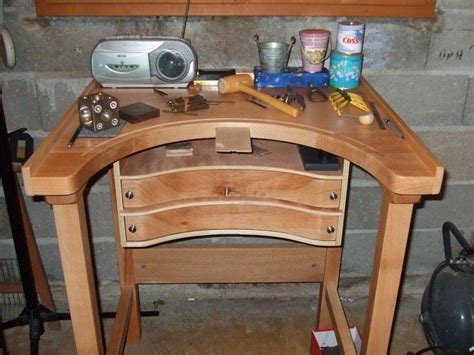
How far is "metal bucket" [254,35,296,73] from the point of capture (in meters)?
1.39

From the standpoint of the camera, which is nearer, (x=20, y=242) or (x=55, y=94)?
(x=20, y=242)

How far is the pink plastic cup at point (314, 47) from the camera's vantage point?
54.7 inches

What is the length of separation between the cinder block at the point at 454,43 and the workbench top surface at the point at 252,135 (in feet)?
1.35

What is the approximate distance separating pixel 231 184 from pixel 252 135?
14cm

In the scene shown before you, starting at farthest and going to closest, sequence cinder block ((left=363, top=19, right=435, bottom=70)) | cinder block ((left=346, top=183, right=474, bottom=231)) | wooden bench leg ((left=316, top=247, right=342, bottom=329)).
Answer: cinder block ((left=346, top=183, right=474, bottom=231)) → wooden bench leg ((left=316, top=247, right=342, bottom=329)) → cinder block ((left=363, top=19, right=435, bottom=70))

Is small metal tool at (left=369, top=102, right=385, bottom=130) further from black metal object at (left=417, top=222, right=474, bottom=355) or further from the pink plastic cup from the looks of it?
black metal object at (left=417, top=222, right=474, bottom=355)

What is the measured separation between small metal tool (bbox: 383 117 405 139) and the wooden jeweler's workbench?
11 mm

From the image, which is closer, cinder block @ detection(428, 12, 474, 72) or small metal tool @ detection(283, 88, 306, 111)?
small metal tool @ detection(283, 88, 306, 111)

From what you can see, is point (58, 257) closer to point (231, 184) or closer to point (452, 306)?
point (231, 184)

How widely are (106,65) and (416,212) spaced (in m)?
1.15

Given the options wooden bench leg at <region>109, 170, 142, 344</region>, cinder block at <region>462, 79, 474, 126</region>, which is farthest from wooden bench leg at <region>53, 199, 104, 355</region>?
cinder block at <region>462, 79, 474, 126</region>

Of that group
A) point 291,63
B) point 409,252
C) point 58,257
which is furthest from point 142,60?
point 409,252

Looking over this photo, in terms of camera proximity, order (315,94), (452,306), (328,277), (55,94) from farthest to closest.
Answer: (328,277)
(55,94)
(452,306)
(315,94)

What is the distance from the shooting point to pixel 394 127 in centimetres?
118
